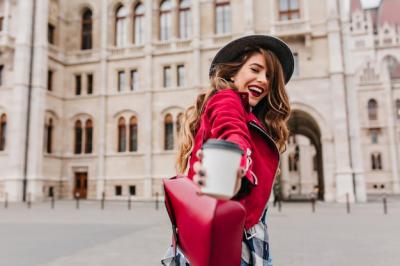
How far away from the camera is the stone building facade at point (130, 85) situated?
25.0 metres

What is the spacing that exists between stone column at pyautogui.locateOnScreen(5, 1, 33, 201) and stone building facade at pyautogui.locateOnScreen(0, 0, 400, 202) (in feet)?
0.24

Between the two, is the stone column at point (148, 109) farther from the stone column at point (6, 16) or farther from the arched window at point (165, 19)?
the stone column at point (6, 16)

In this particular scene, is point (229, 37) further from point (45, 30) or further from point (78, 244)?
point (78, 244)

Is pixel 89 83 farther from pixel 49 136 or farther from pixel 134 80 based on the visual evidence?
pixel 49 136

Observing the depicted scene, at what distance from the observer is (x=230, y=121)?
1.44 m

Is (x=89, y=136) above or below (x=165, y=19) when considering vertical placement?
below

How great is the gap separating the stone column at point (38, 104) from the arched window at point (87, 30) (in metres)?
3.54

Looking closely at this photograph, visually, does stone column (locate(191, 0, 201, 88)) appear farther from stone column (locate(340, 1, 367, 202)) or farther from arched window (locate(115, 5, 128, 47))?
Result: stone column (locate(340, 1, 367, 202))

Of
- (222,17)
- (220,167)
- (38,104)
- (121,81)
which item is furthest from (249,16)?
(220,167)

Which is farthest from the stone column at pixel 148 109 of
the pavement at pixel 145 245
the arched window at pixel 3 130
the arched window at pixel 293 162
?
the arched window at pixel 293 162

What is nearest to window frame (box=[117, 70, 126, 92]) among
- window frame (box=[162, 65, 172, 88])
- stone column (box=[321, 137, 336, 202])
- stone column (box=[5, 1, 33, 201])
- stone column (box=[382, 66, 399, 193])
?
window frame (box=[162, 65, 172, 88])

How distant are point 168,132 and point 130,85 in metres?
4.88

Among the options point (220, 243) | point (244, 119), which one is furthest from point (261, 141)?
point (220, 243)

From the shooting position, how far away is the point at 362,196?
23875 millimetres
